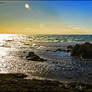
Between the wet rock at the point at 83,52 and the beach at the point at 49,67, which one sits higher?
the wet rock at the point at 83,52

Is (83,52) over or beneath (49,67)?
over

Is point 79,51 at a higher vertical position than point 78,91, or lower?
higher

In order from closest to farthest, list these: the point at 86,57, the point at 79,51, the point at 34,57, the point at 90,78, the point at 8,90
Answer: the point at 8,90 < the point at 90,78 < the point at 34,57 < the point at 86,57 < the point at 79,51

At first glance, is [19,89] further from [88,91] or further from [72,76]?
[72,76]

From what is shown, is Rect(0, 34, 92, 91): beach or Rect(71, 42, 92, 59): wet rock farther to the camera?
Rect(71, 42, 92, 59): wet rock

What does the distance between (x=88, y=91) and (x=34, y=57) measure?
55.7ft

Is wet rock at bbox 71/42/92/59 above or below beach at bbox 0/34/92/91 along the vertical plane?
above

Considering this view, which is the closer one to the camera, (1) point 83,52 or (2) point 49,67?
(2) point 49,67

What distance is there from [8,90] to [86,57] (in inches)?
870

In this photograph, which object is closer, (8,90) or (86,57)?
(8,90)

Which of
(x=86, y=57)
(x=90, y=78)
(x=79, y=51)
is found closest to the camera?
(x=90, y=78)

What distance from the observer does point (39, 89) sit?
9.02 meters

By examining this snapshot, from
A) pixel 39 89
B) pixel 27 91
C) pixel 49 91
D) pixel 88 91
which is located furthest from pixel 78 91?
pixel 27 91

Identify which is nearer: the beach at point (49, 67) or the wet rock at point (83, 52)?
the beach at point (49, 67)
